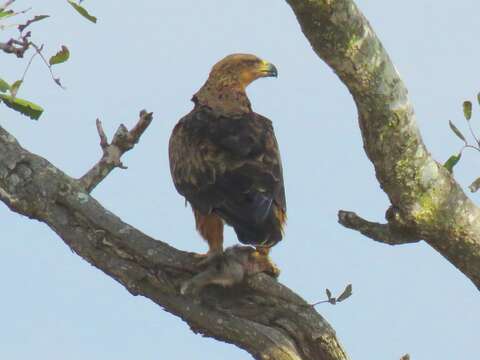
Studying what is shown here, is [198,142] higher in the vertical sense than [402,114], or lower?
higher

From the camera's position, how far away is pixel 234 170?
22.4ft

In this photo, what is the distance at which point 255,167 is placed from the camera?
685cm

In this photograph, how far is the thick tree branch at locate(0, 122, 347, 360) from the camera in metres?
5.35

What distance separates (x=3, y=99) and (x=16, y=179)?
0.56 m

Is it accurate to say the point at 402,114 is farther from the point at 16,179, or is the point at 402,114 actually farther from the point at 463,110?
the point at 16,179

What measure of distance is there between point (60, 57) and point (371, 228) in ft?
5.46

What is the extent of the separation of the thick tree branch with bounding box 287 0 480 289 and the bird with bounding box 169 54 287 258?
141cm

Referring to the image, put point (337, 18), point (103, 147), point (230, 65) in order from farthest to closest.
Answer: point (230, 65) → point (103, 147) → point (337, 18)

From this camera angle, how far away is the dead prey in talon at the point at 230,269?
5508mm

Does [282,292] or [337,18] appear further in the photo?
[282,292]

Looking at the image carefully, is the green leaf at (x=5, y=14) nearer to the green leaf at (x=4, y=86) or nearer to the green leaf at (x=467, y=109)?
the green leaf at (x=4, y=86)

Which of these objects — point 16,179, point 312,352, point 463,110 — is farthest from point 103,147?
point 463,110

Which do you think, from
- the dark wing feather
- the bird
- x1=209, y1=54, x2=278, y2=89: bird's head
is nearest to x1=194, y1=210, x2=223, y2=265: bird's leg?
the bird

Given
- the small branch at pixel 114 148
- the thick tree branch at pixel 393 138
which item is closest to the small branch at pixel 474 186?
the thick tree branch at pixel 393 138
